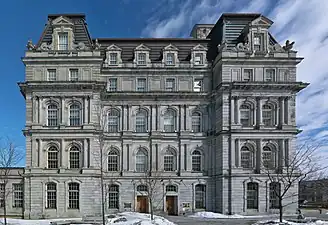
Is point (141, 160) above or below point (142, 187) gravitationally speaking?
above

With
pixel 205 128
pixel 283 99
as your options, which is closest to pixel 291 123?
pixel 283 99

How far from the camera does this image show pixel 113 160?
45.0 metres

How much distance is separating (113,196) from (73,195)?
5.38 metres

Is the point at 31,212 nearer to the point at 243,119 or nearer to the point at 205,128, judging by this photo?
the point at 205,128

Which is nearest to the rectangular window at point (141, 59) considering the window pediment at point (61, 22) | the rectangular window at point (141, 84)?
the rectangular window at point (141, 84)

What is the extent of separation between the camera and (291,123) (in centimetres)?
4200

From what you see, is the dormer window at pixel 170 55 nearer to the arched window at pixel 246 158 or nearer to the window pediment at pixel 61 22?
the window pediment at pixel 61 22

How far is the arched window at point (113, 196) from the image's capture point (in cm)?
4397

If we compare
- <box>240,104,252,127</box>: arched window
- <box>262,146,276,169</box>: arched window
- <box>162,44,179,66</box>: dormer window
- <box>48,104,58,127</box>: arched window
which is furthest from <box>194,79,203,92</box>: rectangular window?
<box>48,104,58,127</box>: arched window

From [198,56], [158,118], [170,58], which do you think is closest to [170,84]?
[170,58]

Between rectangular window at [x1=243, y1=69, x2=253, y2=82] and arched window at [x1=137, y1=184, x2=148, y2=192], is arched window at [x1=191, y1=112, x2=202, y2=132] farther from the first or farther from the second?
arched window at [x1=137, y1=184, x2=148, y2=192]

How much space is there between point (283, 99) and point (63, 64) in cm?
Result: 2508

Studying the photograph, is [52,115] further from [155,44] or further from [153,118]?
[155,44]

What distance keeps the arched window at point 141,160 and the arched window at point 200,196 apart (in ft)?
21.8
